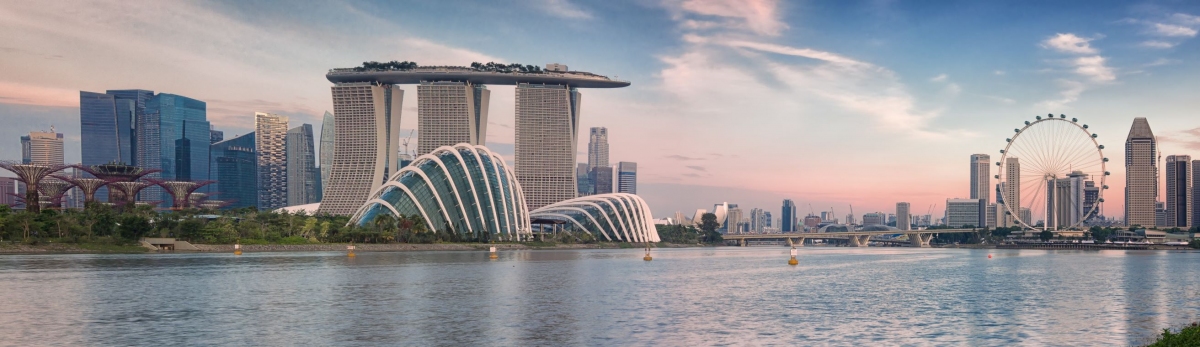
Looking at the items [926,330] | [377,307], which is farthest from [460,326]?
[926,330]

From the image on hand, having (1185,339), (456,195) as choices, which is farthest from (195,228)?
(1185,339)

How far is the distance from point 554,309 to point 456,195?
129141 millimetres

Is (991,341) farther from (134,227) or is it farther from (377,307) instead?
(134,227)

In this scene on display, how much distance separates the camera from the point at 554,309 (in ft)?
166

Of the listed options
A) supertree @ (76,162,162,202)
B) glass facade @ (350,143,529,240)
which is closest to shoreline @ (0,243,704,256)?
glass facade @ (350,143,529,240)

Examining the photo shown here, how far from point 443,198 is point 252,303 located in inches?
4930

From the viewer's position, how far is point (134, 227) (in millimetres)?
124562

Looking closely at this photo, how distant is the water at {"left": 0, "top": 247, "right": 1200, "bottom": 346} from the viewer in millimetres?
38719

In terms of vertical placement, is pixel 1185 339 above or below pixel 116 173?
below

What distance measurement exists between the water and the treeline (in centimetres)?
3720

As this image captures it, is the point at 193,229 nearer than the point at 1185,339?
No

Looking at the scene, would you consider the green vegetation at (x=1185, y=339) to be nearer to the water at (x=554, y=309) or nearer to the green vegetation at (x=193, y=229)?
the water at (x=554, y=309)

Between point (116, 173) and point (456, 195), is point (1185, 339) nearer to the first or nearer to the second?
point (456, 195)

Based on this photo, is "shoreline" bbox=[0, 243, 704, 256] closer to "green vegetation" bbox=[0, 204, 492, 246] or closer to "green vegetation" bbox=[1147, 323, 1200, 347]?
Answer: "green vegetation" bbox=[0, 204, 492, 246]
